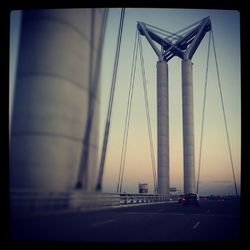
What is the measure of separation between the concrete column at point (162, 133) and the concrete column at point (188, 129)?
2778 millimetres

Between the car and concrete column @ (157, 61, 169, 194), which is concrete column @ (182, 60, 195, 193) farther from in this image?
the car

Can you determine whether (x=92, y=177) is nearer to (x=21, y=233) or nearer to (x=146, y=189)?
(x=21, y=233)

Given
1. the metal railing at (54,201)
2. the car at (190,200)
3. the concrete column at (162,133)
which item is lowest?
the car at (190,200)

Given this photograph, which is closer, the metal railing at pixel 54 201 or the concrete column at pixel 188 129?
the metal railing at pixel 54 201

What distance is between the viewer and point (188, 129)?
54.0 m

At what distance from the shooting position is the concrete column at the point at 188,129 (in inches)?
2063

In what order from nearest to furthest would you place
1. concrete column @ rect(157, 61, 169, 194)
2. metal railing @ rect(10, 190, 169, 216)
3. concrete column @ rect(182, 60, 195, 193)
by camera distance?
metal railing @ rect(10, 190, 169, 216)
concrete column @ rect(182, 60, 195, 193)
concrete column @ rect(157, 61, 169, 194)

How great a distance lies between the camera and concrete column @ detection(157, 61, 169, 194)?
174 feet

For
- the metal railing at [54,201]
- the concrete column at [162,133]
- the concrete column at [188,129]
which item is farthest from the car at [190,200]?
the concrete column at [162,133]

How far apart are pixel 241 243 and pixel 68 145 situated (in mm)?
7026

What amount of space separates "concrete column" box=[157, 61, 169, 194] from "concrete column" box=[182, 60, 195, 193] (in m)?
2.78

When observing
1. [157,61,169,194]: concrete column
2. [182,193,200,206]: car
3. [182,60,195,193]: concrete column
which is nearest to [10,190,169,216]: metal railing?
[182,193,200,206]: car

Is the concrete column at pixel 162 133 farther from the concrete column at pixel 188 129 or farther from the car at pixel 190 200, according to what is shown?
the car at pixel 190 200
